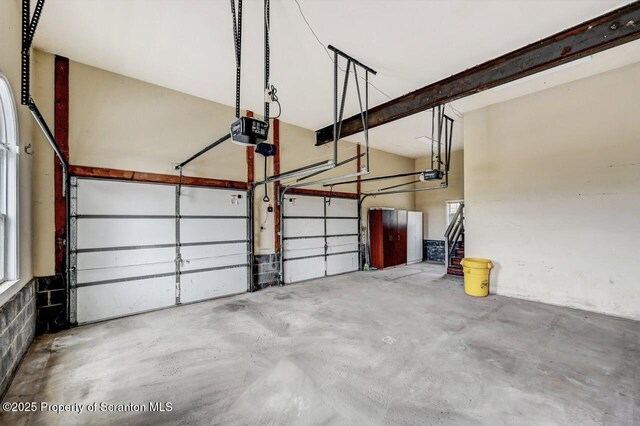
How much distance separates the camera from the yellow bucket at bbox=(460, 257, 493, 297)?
483 centimetres

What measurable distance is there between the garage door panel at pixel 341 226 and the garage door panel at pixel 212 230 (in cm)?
238

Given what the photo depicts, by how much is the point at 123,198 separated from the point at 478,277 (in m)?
6.06

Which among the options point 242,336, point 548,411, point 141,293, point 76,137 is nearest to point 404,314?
point 548,411

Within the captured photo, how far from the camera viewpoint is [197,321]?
376 centimetres

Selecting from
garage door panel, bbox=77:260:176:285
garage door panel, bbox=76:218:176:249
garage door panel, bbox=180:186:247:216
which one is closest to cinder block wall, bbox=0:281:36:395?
garage door panel, bbox=77:260:176:285

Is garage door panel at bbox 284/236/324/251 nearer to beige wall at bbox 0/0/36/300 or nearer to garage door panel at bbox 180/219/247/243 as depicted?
garage door panel at bbox 180/219/247/243

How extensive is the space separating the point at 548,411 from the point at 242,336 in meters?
2.93

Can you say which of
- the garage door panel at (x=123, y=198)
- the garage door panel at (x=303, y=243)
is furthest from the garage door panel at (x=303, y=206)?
the garage door panel at (x=123, y=198)

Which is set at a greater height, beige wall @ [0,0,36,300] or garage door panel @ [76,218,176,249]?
beige wall @ [0,0,36,300]

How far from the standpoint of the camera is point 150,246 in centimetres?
420

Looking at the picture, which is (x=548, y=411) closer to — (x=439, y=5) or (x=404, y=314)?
(x=404, y=314)

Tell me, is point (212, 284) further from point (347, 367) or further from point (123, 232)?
point (347, 367)

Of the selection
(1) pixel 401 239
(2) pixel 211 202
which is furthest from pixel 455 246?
(2) pixel 211 202

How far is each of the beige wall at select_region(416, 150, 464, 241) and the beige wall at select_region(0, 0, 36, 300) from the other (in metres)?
9.33
